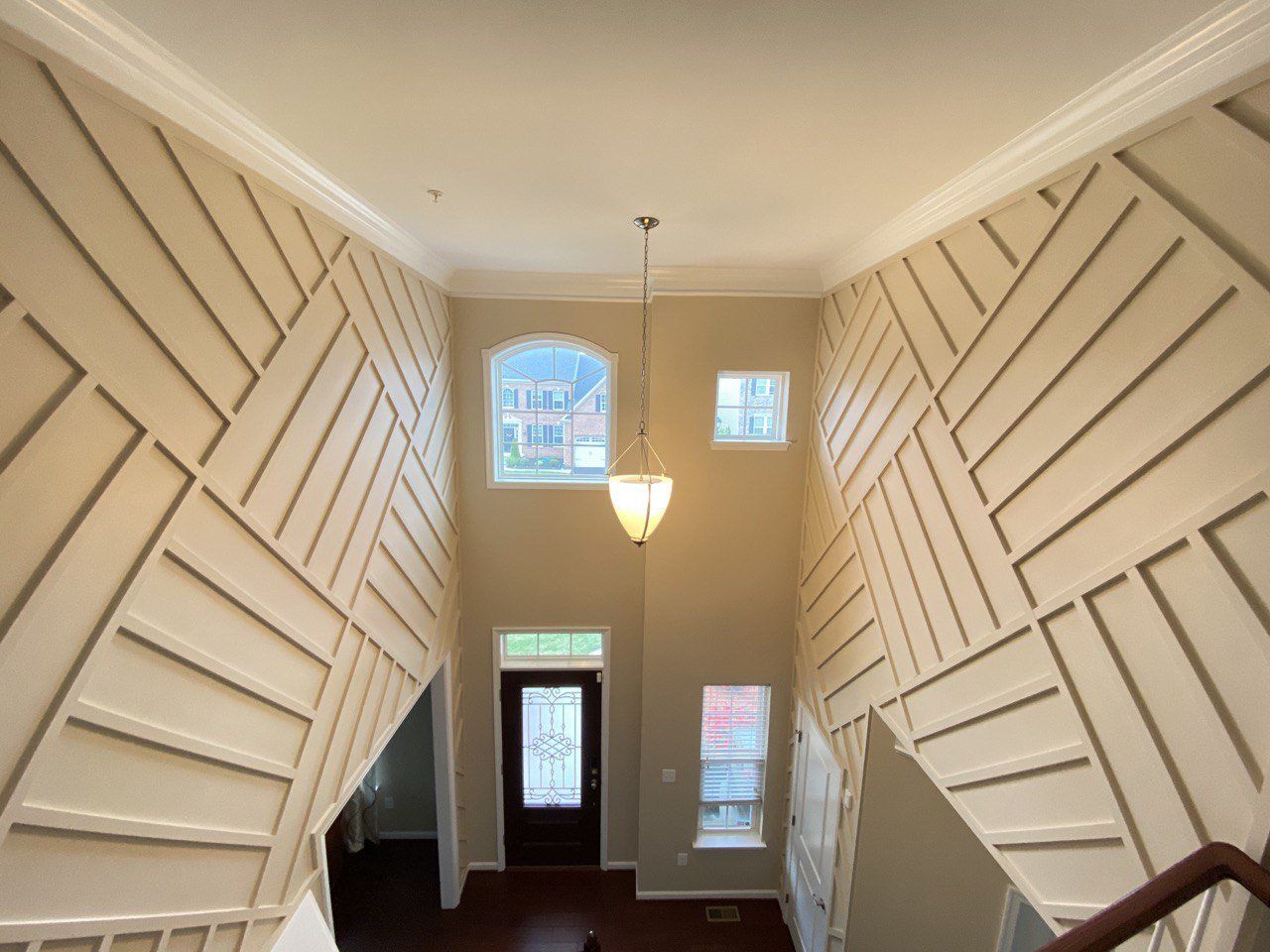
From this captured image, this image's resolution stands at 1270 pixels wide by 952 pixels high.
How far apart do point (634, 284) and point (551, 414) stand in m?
1.16

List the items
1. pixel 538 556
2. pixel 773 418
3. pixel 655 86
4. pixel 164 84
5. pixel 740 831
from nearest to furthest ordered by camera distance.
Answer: pixel 164 84 → pixel 655 86 → pixel 773 418 → pixel 538 556 → pixel 740 831

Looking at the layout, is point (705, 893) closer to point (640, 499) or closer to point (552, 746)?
point (552, 746)

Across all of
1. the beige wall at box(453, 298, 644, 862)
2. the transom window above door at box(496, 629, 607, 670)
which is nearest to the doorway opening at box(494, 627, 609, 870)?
the transom window above door at box(496, 629, 607, 670)

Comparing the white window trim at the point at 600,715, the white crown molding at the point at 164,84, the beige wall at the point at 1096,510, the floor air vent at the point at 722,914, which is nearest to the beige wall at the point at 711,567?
the floor air vent at the point at 722,914

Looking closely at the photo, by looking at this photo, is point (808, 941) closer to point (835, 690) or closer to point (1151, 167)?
point (835, 690)

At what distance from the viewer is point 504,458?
4820mm

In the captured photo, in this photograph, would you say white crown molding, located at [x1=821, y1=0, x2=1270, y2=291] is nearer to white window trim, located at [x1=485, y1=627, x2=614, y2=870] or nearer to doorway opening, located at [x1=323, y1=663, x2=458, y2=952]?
white window trim, located at [x1=485, y1=627, x2=614, y2=870]

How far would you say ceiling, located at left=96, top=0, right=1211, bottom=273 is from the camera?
1390mm

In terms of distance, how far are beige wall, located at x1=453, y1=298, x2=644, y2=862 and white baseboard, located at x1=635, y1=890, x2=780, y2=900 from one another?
0.79 m

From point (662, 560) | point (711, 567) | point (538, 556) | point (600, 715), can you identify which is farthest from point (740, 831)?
point (538, 556)

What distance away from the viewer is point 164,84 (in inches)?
63.4

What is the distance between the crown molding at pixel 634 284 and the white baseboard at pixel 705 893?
476cm

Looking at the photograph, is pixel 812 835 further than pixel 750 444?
No

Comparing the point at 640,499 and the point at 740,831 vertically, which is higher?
the point at 640,499
